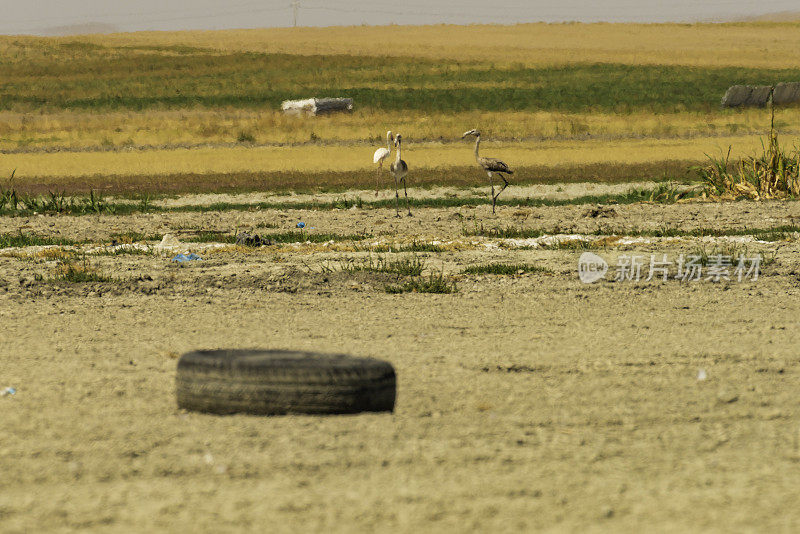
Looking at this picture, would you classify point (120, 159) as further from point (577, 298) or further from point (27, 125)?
point (577, 298)

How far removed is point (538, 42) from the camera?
9288cm

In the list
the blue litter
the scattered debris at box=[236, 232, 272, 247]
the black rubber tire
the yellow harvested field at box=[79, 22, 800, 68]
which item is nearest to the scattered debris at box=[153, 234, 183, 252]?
the scattered debris at box=[236, 232, 272, 247]

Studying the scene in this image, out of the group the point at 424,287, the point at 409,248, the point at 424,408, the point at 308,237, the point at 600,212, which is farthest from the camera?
the point at 600,212

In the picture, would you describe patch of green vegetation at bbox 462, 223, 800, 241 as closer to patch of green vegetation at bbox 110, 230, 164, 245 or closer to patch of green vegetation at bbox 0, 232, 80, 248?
patch of green vegetation at bbox 110, 230, 164, 245


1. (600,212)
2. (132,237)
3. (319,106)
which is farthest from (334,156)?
(132,237)

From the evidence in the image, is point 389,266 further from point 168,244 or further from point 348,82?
point 348,82

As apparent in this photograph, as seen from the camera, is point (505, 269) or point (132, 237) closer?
point (505, 269)

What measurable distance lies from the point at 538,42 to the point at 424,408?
89.5 meters

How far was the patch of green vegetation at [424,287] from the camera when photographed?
11258 millimetres

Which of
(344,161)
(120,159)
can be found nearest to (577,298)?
(344,161)
